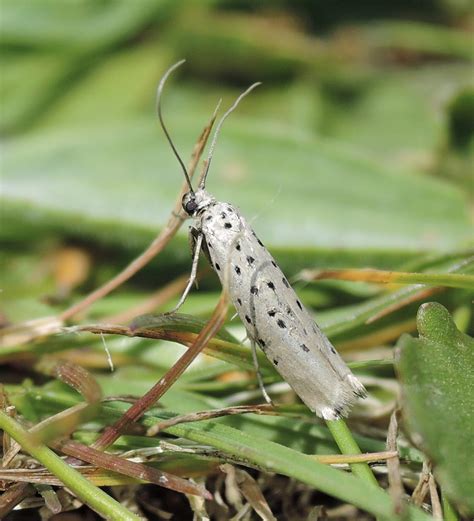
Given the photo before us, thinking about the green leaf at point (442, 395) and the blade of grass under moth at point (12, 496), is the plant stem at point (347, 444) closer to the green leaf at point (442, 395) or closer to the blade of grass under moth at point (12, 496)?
the green leaf at point (442, 395)

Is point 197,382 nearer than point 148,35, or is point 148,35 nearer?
point 197,382

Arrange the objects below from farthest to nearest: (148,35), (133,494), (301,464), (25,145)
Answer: (148,35) → (25,145) → (133,494) → (301,464)

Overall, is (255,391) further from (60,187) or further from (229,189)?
(60,187)

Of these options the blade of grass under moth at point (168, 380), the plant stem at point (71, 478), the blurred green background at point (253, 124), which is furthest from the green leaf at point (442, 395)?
the blurred green background at point (253, 124)

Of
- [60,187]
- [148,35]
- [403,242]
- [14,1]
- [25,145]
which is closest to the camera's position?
[403,242]

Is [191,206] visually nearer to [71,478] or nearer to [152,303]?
[152,303]

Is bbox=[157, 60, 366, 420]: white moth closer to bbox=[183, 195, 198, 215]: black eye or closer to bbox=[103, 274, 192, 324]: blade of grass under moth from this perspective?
bbox=[183, 195, 198, 215]: black eye

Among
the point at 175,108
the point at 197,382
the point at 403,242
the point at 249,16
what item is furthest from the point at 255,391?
the point at 249,16

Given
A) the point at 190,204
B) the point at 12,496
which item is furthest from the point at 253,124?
the point at 12,496
